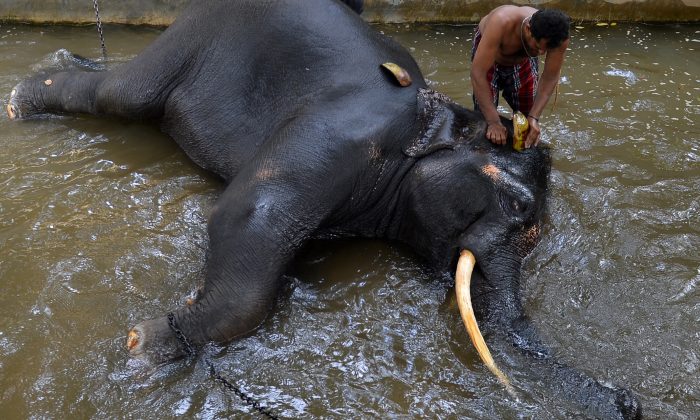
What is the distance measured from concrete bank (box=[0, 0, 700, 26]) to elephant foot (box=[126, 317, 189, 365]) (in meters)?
4.72

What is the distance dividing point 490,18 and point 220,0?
70.5 inches

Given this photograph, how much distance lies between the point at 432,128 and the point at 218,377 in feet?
5.80

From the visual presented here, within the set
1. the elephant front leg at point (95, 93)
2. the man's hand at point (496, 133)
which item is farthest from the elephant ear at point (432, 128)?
the elephant front leg at point (95, 93)

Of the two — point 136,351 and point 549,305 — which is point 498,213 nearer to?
point 549,305

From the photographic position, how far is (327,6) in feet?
13.1

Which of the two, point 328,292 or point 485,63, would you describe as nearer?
point 328,292

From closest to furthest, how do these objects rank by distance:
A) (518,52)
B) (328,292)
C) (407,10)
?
(328,292) → (518,52) → (407,10)

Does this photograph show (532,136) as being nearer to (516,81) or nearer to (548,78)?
(548,78)

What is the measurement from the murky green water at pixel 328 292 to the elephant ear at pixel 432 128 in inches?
26.4

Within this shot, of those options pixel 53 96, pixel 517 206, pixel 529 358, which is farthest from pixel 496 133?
pixel 53 96

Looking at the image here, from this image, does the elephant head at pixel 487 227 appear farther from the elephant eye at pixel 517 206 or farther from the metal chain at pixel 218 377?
the metal chain at pixel 218 377

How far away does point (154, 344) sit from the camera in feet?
9.73

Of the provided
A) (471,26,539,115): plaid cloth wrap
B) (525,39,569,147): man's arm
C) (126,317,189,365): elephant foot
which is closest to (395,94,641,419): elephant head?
(525,39,569,147): man's arm

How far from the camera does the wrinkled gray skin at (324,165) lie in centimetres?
309
